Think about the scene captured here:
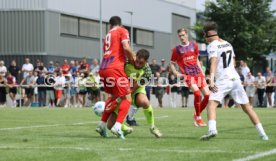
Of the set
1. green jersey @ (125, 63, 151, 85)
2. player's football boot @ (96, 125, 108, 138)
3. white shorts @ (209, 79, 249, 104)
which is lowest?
player's football boot @ (96, 125, 108, 138)

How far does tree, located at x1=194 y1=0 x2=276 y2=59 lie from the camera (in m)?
60.9

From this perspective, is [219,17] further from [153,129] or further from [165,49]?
[153,129]

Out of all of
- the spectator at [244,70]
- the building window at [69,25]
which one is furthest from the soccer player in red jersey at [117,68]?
the building window at [69,25]

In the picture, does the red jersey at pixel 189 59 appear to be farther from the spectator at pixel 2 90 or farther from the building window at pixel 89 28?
the building window at pixel 89 28

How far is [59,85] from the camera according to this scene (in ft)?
110

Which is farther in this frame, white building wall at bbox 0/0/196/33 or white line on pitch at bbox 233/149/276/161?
white building wall at bbox 0/0/196/33

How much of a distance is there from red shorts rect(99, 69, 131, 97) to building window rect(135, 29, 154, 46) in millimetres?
50681

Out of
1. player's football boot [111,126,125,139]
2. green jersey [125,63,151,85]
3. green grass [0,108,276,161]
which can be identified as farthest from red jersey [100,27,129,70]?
green grass [0,108,276,161]

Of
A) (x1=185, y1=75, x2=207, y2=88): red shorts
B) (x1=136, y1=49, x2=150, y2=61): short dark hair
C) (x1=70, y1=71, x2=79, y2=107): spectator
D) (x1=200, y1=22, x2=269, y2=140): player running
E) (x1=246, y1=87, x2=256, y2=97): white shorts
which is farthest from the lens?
(x1=70, y1=71, x2=79, y2=107): spectator

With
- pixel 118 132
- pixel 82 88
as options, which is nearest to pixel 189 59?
pixel 118 132

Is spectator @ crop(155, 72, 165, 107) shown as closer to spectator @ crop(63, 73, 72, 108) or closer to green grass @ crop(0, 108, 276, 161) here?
spectator @ crop(63, 73, 72, 108)

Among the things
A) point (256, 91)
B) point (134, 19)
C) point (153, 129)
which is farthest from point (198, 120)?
point (134, 19)

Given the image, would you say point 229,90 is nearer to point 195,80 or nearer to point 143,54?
point 143,54

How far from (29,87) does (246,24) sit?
3086cm
